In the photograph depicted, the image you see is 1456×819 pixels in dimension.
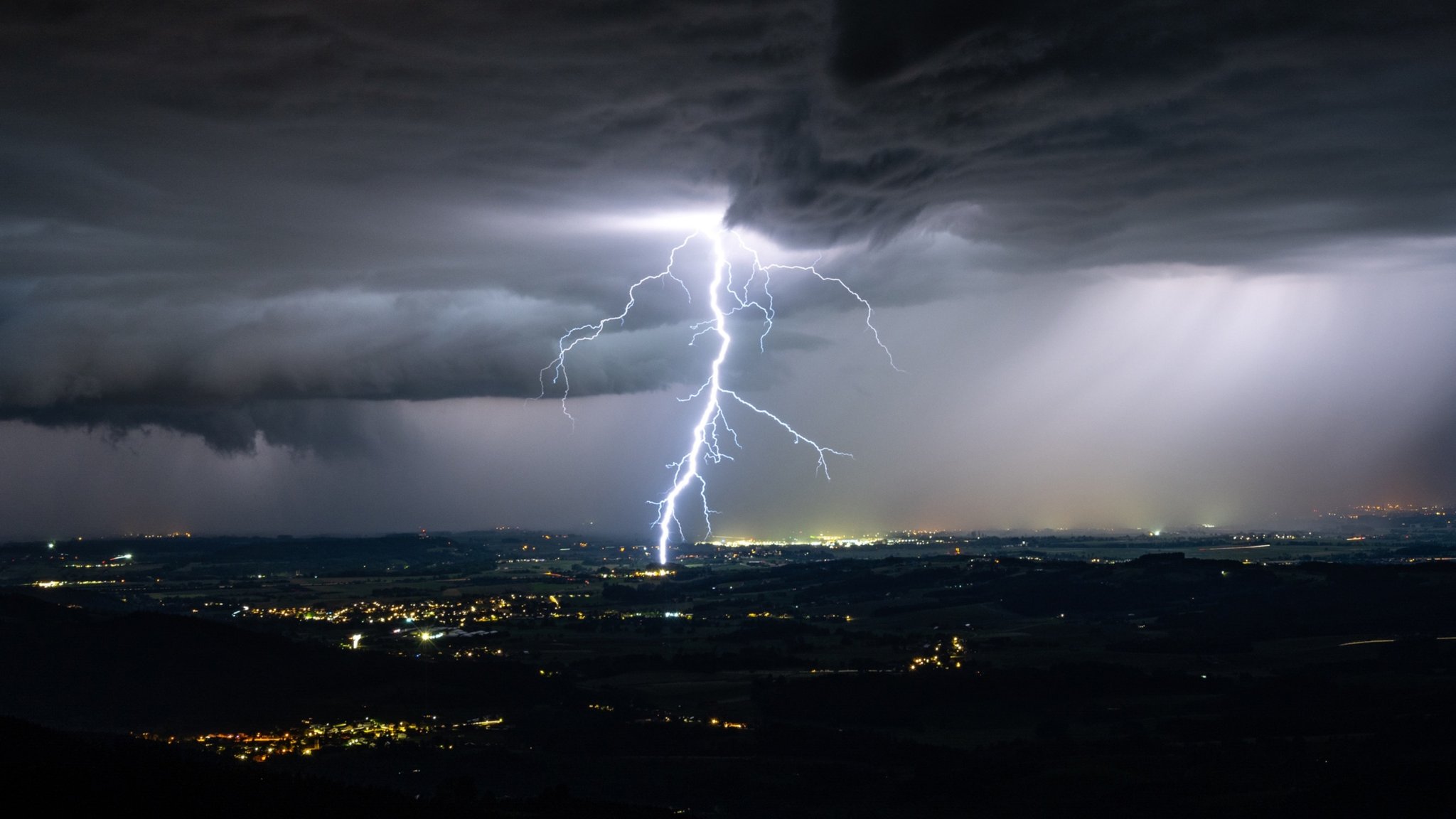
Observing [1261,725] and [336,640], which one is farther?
[336,640]

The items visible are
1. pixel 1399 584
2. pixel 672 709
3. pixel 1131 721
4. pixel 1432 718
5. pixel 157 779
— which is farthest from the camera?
pixel 1399 584

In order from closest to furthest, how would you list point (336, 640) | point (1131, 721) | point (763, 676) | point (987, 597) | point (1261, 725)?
point (1261, 725), point (1131, 721), point (763, 676), point (336, 640), point (987, 597)

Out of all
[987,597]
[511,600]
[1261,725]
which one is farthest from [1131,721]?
[511,600]

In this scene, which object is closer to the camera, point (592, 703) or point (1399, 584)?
point (592, 703)

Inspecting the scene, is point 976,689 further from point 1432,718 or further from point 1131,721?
point 1432,718

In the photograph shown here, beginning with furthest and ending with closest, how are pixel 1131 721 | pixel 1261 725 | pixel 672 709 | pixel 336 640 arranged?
pixel 336 640, pixel 672 709, pixel 1131 721, pixel 1261 725

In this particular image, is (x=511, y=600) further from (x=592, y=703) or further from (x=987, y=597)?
(x=592, y=703)

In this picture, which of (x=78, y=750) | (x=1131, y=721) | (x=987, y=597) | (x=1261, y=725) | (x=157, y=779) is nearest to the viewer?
(x=157, y=779)

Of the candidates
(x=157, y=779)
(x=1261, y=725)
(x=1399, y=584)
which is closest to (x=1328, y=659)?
(x=1261, y=725)
